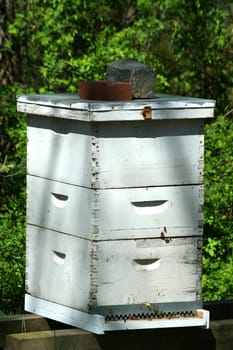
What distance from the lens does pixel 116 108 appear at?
3.76 meters

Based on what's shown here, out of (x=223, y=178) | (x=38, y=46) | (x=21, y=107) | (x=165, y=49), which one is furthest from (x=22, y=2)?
(x=21, y=107)

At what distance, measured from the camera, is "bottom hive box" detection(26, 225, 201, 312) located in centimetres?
385

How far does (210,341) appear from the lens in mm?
4215

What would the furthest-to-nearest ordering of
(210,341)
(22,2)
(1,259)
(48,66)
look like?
(22,2) → (48,66) → (1,259) → (210,341)

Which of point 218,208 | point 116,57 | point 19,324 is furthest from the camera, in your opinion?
point 116,57

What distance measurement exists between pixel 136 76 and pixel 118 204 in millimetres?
586

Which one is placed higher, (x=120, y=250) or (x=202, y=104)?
(x=202, y=104)

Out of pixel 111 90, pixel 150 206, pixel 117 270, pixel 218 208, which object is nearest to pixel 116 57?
pixel 218 208

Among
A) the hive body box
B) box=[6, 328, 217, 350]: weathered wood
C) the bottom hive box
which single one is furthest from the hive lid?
box=[6, 328, 217, 350]: weathered wood

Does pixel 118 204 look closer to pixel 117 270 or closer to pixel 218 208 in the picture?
pixel 117 270

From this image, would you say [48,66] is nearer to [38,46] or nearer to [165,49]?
[38,46]

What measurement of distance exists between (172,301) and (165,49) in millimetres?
4770

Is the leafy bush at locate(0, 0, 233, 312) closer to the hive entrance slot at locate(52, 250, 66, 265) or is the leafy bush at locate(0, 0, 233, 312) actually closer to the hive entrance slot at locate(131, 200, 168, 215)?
the hive entrance slot at locate(52, 250, 66, 265)

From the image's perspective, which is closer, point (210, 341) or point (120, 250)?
point (120, 250)
